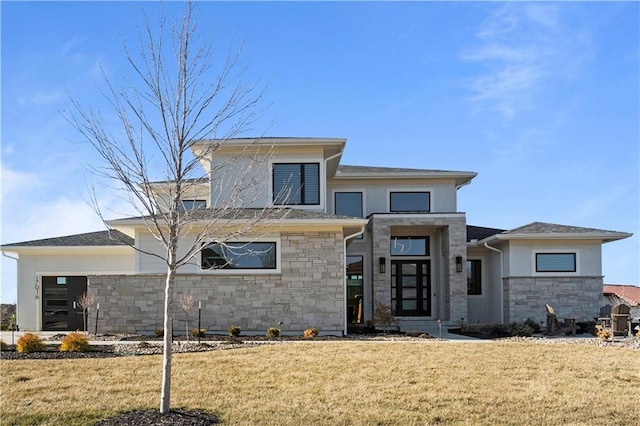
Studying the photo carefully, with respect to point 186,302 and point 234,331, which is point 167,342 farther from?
point 234,331

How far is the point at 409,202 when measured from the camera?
2328 cm

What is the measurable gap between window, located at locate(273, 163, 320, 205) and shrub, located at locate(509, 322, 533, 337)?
725 cm

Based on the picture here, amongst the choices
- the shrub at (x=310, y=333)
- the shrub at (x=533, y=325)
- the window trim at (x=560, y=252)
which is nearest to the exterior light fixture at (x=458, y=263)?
the window trim at (x=560, y=252)

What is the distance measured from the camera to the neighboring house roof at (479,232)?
23.9 m

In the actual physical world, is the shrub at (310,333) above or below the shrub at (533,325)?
above

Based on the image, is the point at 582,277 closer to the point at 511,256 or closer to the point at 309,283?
the point at 511,256

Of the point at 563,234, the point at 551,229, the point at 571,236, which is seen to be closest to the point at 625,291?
the point at 551,229

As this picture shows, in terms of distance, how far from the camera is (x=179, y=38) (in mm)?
8117

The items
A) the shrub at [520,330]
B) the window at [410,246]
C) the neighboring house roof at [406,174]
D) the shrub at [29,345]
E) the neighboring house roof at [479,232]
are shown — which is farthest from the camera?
the neighboring house roof at [479,232]

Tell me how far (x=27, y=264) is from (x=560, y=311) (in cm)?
1886

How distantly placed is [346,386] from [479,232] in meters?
16.7

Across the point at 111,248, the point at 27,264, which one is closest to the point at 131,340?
the point at 111,248

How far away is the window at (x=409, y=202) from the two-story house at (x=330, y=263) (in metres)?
0.04

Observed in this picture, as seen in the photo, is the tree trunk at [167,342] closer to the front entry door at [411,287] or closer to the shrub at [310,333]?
the shrub at [310,333]
